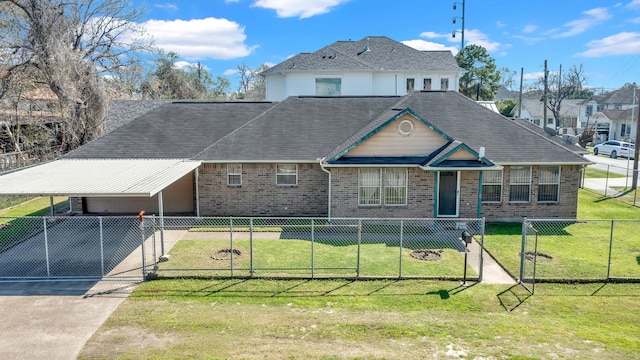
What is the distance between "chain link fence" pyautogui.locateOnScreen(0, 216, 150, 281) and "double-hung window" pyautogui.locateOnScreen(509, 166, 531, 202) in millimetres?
14444

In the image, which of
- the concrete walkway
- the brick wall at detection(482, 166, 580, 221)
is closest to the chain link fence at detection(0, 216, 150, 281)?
the concrete walkway

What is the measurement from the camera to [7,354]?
823cm

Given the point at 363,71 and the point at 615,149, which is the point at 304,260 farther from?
the point at 615,149

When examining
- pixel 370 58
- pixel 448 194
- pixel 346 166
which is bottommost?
pixel 448 194

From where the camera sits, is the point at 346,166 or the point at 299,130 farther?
the point at 299,130

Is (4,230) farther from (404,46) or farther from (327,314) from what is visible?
(404,46)

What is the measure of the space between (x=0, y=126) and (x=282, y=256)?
26.6 m

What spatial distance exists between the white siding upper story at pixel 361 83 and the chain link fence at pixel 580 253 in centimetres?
1864

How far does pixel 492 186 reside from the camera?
59.1 ft

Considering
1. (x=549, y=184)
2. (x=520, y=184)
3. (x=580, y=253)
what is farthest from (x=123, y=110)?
(x=580, y=253)

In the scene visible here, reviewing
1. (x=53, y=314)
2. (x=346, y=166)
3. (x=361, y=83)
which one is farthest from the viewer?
(x=361, y=83)

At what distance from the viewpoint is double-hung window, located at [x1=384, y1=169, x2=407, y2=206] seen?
17.3 m

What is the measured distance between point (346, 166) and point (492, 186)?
20.8 ft

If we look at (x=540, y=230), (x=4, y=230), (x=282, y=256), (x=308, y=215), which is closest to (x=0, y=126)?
(x=4, y=230)
